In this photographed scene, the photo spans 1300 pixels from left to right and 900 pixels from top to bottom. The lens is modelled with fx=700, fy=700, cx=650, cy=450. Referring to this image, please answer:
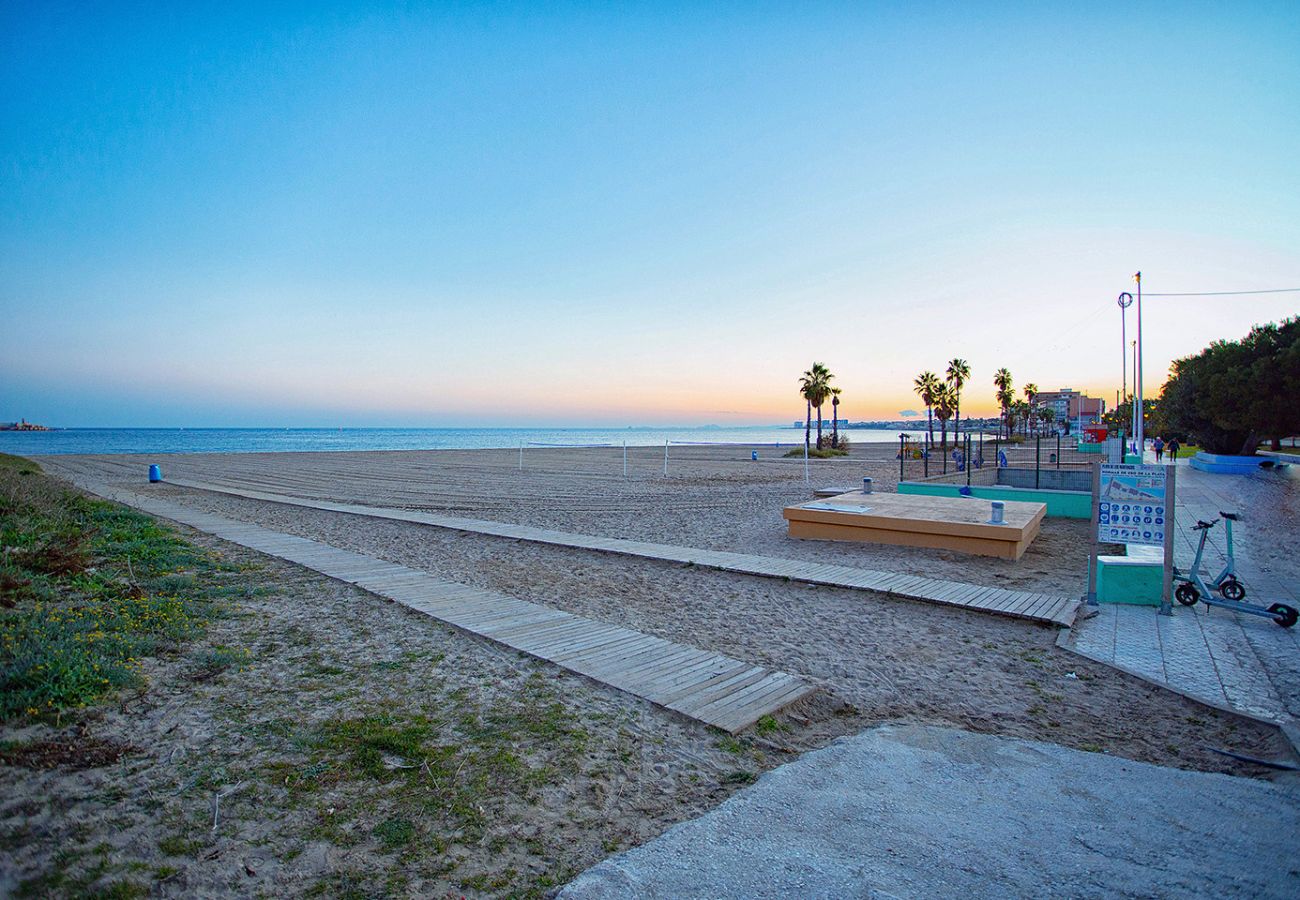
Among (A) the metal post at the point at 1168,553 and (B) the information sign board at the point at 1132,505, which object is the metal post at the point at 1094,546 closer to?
(B) the information sign board at the point at 1132,505

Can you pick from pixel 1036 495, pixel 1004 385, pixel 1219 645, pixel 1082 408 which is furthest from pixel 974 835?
pixel 1082 408

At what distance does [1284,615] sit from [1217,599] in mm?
516

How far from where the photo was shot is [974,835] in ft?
10.4

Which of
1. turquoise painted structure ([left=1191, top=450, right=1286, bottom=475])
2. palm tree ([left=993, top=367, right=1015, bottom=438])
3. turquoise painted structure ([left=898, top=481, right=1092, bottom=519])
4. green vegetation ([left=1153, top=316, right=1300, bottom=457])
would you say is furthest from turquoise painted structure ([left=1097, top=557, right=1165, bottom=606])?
palm tree ([left=993, top=367, right=1015, bottom=438])

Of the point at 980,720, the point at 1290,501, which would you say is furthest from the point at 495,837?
the point at 1290,501

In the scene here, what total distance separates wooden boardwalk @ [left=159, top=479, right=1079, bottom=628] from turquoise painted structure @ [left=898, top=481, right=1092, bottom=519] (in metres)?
7.38

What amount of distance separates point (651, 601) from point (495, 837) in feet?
15.9

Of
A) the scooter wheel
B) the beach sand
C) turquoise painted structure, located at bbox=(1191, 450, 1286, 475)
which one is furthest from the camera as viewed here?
turquoise painted structure, located at bbox=(1191, 450, 1286, 475)

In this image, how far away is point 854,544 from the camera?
12094 millimetres

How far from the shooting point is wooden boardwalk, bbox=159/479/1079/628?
7484mm

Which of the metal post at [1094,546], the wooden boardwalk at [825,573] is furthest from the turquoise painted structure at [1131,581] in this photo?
the wooden boardwalk at [825,573]

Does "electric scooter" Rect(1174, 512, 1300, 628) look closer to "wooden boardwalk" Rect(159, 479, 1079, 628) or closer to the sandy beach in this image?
"wooden boardwalk" Rect(159, 479, 1079, 628)

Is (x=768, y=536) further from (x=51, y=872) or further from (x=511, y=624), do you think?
(x=51, y=872)

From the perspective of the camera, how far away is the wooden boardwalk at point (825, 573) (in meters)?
7.48
